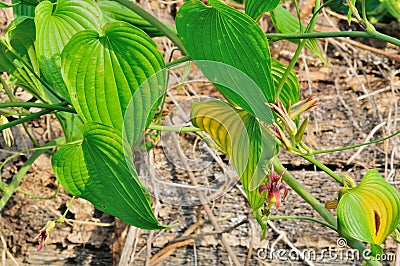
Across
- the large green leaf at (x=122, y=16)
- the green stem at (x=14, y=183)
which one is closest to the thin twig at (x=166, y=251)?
the green stem at (x=14, y=183)

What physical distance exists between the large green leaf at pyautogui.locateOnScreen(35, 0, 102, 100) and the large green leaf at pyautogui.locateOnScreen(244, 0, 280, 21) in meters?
0.17

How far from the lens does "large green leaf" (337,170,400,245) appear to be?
572mm

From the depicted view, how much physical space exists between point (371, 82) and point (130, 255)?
643 millimetres

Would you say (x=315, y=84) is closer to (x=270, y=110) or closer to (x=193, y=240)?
(x=193, y=240)

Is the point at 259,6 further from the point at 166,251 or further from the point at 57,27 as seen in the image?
the point at 166,251

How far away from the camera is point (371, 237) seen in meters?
0.57

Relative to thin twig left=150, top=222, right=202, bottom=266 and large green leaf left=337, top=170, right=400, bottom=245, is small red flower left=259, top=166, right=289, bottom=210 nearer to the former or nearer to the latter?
large green leaf left=337, top=170, right=400, bottom=245

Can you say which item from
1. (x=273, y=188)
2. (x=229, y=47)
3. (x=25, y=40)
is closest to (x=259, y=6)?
(x=229, y=47)

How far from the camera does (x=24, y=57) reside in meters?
0.80

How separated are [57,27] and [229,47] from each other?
0.71 feet

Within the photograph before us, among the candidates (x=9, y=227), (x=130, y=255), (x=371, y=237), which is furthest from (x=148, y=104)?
(x=9, y=227)

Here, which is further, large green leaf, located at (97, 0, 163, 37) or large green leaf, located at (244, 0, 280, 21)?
large green leaf, located at (97, 0, 163, 37)

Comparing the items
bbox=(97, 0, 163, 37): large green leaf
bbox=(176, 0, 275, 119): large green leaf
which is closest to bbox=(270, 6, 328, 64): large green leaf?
bbox=(97, 0, 163, 37): large green leaf

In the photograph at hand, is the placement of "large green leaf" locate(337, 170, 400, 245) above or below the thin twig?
above
